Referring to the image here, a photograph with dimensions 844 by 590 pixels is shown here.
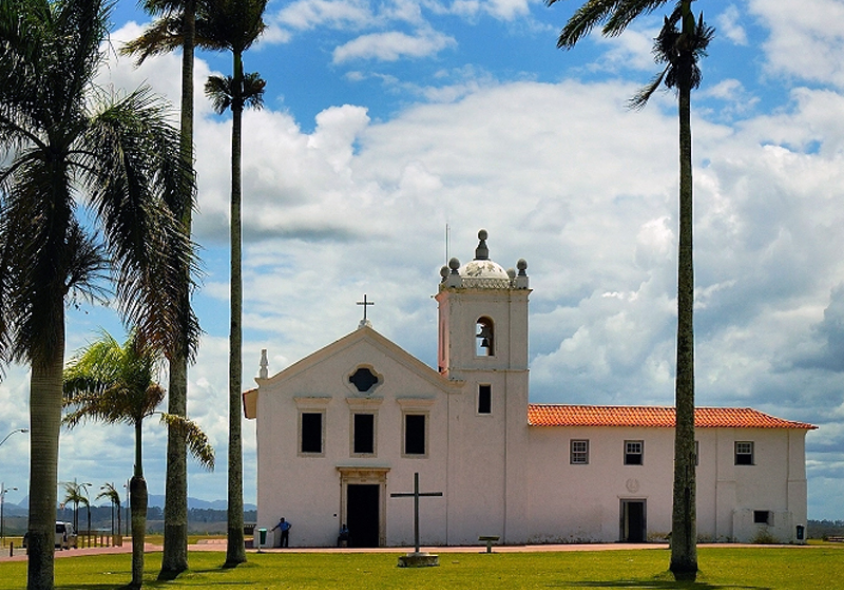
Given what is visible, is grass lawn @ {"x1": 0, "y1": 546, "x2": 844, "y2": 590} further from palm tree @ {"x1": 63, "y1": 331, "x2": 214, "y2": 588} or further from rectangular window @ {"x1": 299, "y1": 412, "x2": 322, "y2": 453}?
rectangular window @ {"x1": 299, "y1": 412, "x2": 322, "y2": 453}

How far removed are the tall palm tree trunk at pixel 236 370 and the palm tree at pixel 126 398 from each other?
729 cm

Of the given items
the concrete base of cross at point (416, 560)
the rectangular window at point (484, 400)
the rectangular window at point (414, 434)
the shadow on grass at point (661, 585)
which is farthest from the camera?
the rectangular window at point (484, 400)

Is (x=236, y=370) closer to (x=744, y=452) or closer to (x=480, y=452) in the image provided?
(x=480, y=452)

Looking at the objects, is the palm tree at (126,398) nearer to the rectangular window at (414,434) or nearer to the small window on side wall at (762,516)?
the rectangular window at (414,434)

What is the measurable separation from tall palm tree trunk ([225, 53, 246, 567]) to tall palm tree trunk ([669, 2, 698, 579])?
1161cm

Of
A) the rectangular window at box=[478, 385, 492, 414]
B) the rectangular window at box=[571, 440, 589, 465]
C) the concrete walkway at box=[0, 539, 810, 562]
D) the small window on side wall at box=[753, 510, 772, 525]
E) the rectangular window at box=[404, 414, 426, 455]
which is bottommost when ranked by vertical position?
the concrete walkway at box=[0, 539, 810, 562]

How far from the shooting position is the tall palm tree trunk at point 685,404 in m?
24.9

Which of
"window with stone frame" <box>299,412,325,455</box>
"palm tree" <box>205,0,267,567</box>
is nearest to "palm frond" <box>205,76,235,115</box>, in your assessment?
"palm tree" <box>205,0,267,567</box>

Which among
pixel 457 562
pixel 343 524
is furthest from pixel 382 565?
pixel 343 524

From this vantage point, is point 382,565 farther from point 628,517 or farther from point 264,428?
point 628,517

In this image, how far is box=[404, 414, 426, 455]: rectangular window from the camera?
46.1 metres

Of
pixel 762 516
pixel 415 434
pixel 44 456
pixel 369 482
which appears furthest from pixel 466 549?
pixel 44 456

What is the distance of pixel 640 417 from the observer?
4797 cm

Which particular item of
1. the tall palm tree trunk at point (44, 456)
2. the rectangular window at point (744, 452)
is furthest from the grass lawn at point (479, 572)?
the rectangular window at point (744, 452)
